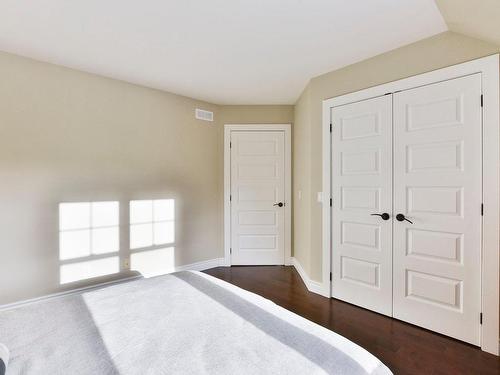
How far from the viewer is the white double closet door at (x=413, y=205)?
6.33 feet

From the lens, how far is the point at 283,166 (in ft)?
12.5

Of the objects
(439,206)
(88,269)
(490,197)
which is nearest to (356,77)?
(439,206)

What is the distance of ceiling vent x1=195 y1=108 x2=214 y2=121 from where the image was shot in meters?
3.58

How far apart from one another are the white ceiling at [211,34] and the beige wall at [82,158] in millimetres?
264

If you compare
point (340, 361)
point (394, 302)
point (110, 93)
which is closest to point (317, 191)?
point (394, 302)

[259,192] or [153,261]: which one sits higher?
[259,192]

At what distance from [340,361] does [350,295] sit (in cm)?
188

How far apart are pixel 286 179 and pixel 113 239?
2.38 meters

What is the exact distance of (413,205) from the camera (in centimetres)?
219

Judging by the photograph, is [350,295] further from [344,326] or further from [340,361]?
[340,361]

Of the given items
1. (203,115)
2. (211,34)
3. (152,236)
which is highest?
(211,34)

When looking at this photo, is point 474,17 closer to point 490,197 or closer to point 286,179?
point 490,197

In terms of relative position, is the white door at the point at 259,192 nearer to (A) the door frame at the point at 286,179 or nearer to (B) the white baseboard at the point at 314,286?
(A) the door frame at the point at 286,179

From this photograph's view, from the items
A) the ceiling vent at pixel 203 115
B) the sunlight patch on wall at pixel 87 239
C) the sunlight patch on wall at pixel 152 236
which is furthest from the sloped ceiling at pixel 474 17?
the sunlight patch on wall at pixel 87 239
